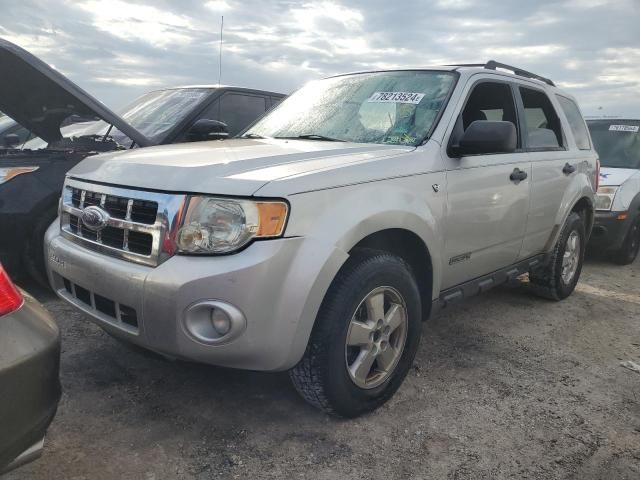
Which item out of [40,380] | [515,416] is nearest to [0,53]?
[40,380]

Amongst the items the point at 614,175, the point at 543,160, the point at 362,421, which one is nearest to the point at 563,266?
the point at 543,160

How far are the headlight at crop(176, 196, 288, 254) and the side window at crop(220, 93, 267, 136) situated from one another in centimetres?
342

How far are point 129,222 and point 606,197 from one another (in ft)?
18.6

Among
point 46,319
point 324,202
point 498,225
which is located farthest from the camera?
point 498,225

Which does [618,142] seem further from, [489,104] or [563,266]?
[489,104]

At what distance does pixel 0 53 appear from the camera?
348 cm

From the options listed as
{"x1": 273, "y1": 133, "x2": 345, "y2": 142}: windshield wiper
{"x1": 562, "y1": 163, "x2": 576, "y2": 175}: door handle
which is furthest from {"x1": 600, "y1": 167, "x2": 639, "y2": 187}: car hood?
{"x1": 273, "y1": 133, "x2": 345, "y2": 142}: windshield wiper

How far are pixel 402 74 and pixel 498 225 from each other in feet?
3.78

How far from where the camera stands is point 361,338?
2512 mm

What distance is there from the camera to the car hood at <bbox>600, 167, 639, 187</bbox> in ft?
20.6

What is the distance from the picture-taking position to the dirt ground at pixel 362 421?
2.28 metres

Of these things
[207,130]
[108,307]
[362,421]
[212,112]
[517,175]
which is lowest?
[362,421]

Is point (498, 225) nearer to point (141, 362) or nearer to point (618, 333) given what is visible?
point (618, 333)

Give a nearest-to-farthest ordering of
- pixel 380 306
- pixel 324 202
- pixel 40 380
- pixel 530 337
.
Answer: pixel 40 380 < pixel 324 202 < pixel 380 306 < pixel 530 337
